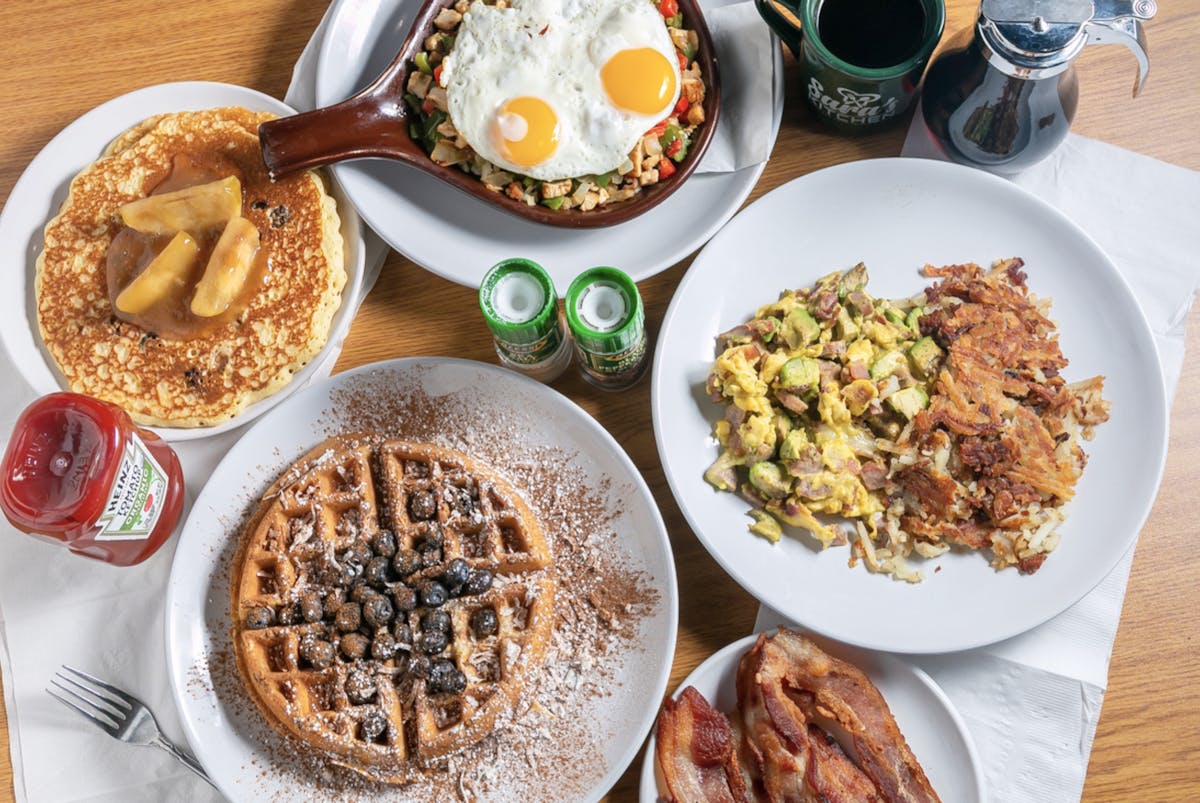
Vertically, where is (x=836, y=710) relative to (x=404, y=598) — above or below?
below

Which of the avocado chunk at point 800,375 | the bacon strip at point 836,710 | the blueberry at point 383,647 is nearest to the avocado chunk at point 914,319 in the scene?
the avocado chunk at point 800,375

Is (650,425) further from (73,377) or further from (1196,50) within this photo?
(1196,50)

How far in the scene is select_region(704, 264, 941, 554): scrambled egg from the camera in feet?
6.31

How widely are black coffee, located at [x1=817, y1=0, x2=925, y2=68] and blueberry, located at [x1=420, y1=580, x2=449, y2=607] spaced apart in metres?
1.38

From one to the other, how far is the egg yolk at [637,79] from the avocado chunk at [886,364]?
0.70 meters

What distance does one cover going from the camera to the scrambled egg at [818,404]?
75.7 inches

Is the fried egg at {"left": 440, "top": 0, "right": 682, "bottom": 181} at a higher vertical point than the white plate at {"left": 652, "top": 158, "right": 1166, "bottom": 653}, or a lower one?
higher

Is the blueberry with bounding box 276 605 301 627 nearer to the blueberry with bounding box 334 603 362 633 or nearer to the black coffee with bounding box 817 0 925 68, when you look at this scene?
the blueberry with bounding box 334 603 362 633

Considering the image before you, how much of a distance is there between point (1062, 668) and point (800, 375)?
2.74 ft

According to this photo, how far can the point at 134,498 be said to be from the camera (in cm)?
195

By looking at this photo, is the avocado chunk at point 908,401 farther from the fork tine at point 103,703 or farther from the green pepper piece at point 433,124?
the fork tine at point 103,703

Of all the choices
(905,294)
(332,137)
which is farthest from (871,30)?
(332,137)

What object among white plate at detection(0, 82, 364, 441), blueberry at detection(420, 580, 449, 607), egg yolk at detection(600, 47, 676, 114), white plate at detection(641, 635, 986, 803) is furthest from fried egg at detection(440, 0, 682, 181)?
white plate at detection(641, 635, 986, 803)

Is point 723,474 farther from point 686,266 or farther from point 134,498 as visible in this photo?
point 134,498
